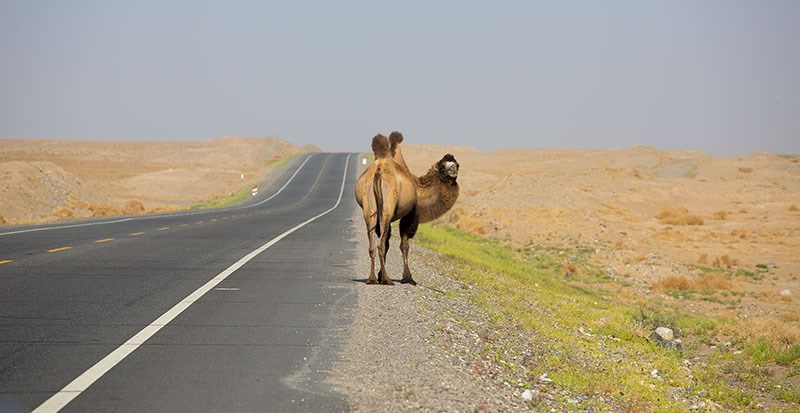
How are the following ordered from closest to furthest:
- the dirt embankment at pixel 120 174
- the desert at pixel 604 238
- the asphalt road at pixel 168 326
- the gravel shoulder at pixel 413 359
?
the asphalt road at pixel 168 326 < the gravel shoulder at pixel 413 359 < the desert at pixel 604 238 < the dirt embankment at pixel 120 174

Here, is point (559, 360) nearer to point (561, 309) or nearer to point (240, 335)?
point (240, 335)

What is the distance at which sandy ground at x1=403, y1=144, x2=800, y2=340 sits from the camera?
28.2m

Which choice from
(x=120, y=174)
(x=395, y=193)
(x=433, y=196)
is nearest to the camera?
(x=395, y=193)

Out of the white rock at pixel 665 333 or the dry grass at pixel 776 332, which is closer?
the dry grass at pixel 776 332

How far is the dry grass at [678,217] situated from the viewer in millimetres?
48750

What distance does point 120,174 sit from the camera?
112 metres

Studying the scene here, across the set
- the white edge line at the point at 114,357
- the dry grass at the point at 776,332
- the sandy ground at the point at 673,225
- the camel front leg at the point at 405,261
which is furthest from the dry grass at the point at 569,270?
the white edge line at the point at 114,357

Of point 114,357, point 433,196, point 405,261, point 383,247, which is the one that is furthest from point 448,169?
point 114,357

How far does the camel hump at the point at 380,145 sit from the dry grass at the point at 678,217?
3991 cm

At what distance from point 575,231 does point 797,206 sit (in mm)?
21026

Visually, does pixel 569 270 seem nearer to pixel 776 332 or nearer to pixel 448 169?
pixel 776 332

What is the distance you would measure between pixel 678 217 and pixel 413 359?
45502 millimetres

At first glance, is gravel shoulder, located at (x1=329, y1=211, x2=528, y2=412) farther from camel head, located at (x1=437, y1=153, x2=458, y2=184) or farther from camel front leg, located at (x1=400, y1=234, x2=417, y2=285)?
camel head, located at (x1=437, y1=153, x2=458, y2=184)

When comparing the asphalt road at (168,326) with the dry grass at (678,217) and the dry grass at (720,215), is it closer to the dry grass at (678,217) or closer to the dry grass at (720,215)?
the dry grass at (678,217)
